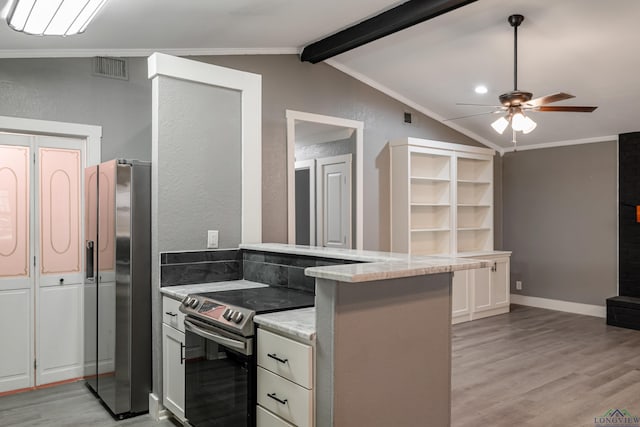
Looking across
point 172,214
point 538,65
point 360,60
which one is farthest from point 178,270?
point 538,65

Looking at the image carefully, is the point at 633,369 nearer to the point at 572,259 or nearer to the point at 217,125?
the point at 572,259

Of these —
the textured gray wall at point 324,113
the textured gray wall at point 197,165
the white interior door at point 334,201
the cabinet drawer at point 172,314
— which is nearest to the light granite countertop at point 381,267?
the cabinet drawer at point 172,314

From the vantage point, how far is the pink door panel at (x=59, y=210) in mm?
3729

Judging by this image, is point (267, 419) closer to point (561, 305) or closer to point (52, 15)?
point (52, 15)

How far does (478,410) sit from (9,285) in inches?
138

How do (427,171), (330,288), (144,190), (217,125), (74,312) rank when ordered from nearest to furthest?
(330,288), (144,190), (217,125), (74,312), (427,171)

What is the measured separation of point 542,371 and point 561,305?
286 centimetres

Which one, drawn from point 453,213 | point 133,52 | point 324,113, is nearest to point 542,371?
point 453,213

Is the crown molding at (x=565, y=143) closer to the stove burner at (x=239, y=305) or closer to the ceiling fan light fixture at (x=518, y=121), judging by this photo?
the ceiling fan light fixture at (x=518, y=121)

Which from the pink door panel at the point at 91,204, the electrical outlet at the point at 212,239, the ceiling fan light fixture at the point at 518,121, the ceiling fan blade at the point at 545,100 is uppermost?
the ceiling fan blade at the point at 545,100

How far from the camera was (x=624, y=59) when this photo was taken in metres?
4.32

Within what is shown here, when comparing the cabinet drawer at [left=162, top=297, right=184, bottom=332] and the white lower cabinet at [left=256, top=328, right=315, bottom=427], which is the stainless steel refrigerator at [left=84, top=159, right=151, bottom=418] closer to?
the cabinet drawer at [left=162, top=297, right=184, bottom=332]

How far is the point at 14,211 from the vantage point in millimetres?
3592

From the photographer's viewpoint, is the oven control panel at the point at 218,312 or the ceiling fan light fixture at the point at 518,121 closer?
the oven control panel at the point at 218,312
